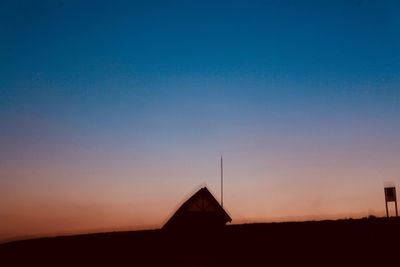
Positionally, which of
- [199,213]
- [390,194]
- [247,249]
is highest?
[390,194]

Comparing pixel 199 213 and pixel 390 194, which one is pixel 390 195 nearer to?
pixel 390 194

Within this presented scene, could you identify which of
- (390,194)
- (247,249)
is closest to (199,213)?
(247,249)

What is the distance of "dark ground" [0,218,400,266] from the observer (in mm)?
14492

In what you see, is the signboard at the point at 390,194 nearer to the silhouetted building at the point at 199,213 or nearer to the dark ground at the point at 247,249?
the dark ground at the point at 247,249

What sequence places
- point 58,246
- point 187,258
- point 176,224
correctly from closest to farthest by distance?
1. point 187,258
2. point 58,246
3. point 176,224

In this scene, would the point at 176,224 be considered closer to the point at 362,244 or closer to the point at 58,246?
the point at 58,246

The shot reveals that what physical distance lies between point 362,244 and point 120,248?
1083 centimetres

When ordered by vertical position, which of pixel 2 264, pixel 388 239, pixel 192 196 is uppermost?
pixel 192 196

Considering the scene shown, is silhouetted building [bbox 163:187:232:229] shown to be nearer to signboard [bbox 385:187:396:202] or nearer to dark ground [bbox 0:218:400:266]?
dark ground [bbox 0:218:400:266]

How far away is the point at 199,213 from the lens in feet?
93.3

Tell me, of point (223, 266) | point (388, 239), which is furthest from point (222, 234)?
point (388, 239)

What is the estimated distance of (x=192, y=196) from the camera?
94.1ft

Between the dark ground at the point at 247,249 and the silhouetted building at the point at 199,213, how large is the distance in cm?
706

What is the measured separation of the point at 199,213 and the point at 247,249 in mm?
12014
